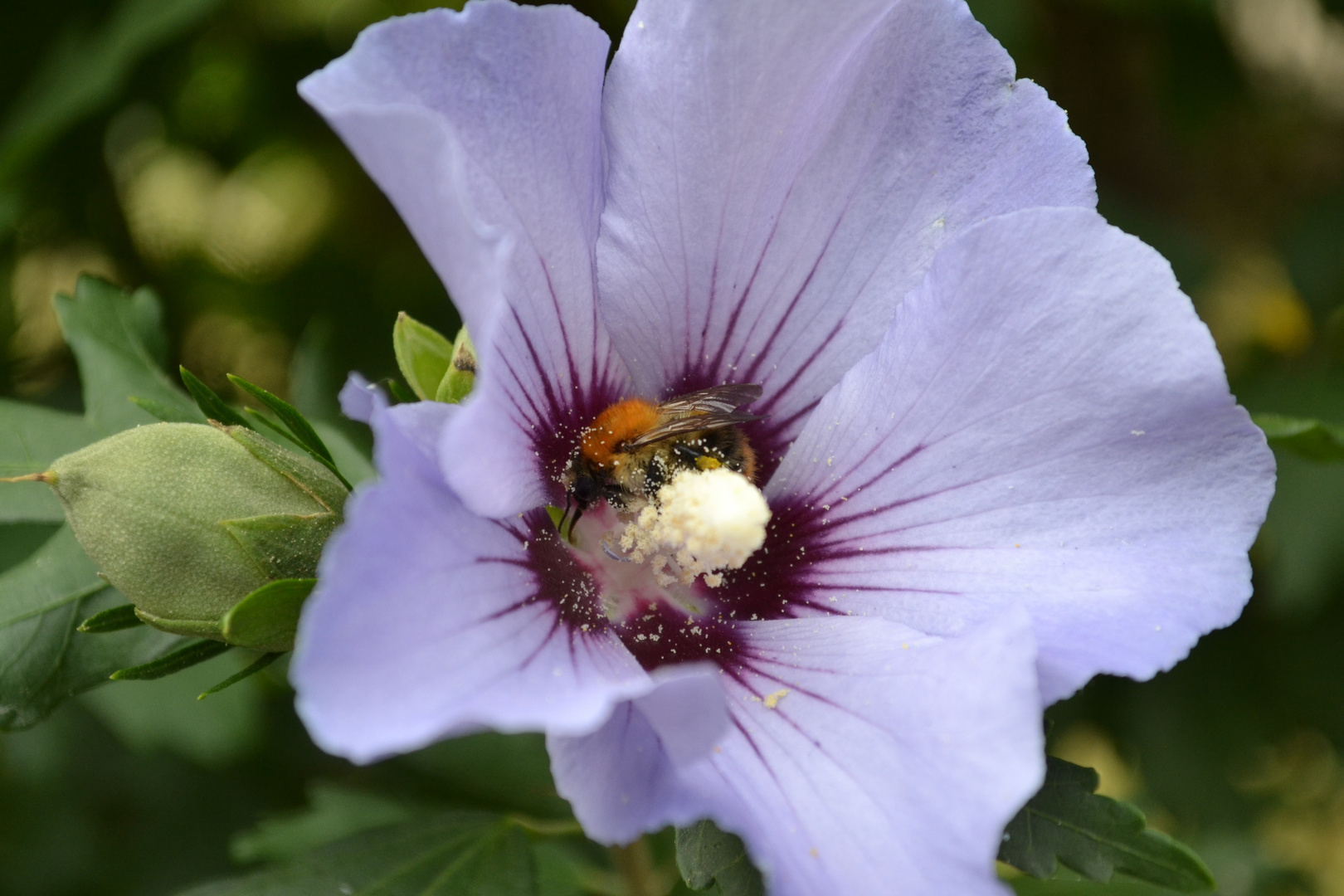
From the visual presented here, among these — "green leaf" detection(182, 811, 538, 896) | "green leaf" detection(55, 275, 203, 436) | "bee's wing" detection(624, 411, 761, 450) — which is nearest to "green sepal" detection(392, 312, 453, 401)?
"bee's wing" detection(624, 411, 761, 450)

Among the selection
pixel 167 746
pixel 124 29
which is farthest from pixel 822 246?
pixel 167 746

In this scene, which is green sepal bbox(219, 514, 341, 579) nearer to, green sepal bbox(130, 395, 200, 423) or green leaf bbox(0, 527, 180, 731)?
green sepal bbox(130, 395, 200, 423)

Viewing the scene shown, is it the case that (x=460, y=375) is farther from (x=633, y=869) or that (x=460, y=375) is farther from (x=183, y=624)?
(x=633, y=869)

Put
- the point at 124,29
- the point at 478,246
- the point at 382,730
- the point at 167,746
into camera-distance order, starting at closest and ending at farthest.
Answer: the point at 382,730, the point at 478,246, the point at 124,29, the point at 167,746

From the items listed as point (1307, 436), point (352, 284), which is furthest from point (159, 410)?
point (352, 284)

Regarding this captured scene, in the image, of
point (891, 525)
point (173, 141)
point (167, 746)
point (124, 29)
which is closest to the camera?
point (891, 525)

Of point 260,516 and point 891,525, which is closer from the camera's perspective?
point 260,516

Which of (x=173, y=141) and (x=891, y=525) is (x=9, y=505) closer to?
(x=891, y=525)
